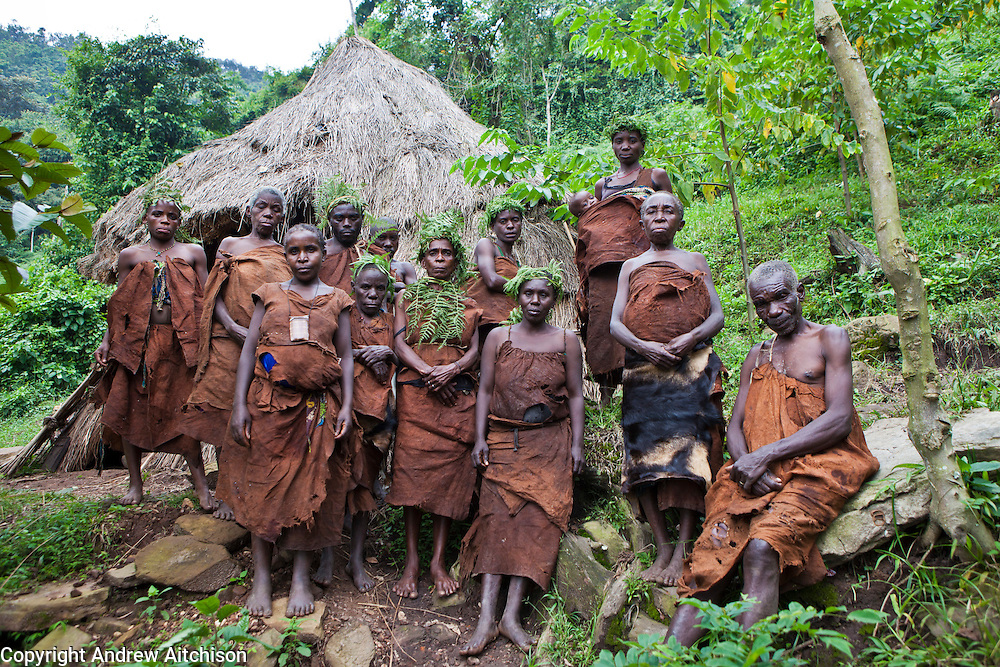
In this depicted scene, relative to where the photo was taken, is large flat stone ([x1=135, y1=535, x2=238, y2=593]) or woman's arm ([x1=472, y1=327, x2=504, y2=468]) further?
woman's arm ([x1=472, y1=327, x2=504, y2=468])

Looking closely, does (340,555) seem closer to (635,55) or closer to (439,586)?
(439,586)

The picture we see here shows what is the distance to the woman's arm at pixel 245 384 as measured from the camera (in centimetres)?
293

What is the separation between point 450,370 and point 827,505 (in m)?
1.93

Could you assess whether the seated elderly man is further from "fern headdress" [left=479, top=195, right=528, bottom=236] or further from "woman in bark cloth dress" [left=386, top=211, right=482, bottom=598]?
"fern headdress" [left=479, top=195, right=528, bottom=236]

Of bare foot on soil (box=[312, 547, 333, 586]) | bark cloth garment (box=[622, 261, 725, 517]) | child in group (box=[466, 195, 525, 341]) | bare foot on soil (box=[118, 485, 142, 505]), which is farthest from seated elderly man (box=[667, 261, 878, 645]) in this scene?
bare foot on soil (box=[118, 485, 142, 505])

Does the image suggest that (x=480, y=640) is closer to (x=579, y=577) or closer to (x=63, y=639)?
(x=579, y=577)

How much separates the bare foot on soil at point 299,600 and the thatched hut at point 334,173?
2.60m

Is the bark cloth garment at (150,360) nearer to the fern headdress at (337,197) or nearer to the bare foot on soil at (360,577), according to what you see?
the fern headdress at (337,197)

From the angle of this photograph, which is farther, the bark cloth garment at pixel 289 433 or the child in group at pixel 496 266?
the child in group at pixel 496 266

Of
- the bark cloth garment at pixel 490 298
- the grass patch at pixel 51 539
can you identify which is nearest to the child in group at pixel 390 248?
the bark cloth garment at pixel 490 298

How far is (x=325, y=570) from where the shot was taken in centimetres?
324

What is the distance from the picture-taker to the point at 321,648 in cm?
279

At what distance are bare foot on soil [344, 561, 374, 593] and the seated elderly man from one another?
1725 millimetres

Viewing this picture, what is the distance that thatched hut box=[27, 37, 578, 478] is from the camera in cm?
564
